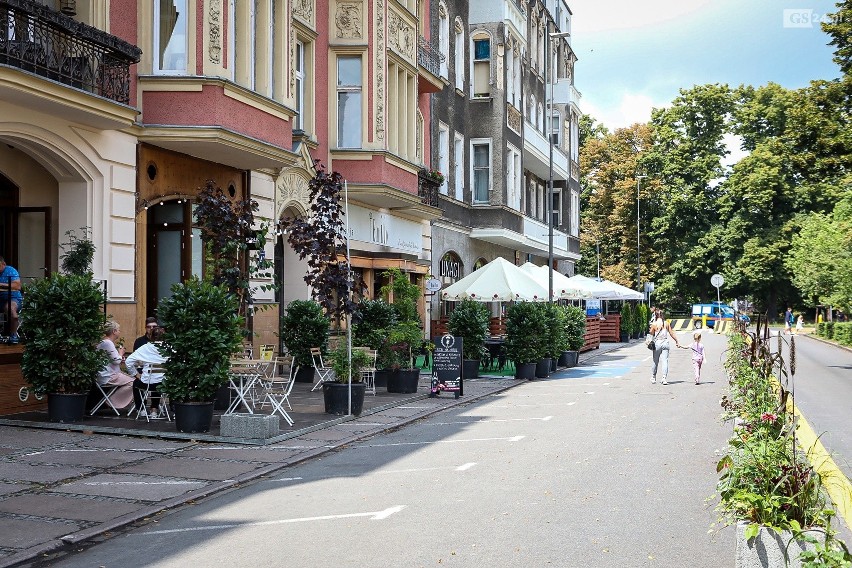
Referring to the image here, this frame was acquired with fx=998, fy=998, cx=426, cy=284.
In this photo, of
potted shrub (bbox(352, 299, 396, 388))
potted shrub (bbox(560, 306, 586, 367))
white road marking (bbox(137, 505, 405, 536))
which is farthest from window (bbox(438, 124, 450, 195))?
white road marking (bbox(137, 505, 405, 536))

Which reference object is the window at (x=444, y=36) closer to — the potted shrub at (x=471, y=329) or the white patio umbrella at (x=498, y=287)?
the white patio umbrella at (x=498, y=287)

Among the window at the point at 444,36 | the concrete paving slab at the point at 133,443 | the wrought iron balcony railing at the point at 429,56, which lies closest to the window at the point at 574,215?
the window at the point at 444,36

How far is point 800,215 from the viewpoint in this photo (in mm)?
69938

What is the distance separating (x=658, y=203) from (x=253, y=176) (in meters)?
60.7

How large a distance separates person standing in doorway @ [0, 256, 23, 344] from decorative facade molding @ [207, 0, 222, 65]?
17.2 ft

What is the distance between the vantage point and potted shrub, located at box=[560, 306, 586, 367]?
30203mm

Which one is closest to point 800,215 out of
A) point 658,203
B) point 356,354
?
point 658,203

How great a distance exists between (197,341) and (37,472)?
3.28 m

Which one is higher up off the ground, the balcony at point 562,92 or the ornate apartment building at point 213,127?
the balcony at point 562,92

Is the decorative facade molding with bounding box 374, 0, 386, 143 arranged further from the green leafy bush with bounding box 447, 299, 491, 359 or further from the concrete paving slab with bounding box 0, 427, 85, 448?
the concrete paving slab with bounding box 0, 427, 85, 448

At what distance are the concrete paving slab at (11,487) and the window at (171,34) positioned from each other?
9.66 m

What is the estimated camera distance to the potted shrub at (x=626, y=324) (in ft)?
167

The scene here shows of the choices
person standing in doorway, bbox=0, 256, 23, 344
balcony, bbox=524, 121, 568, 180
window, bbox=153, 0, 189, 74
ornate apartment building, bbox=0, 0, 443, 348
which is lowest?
person standing in doorway, bbox=0, 256, 23, 344

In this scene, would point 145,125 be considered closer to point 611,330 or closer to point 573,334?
point 573,334
